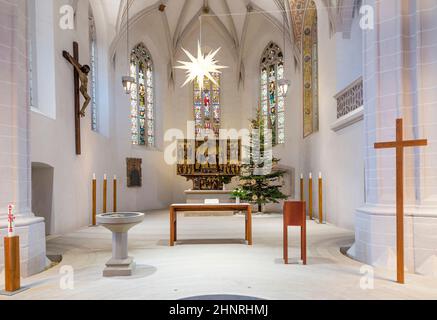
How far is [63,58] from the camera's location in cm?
915

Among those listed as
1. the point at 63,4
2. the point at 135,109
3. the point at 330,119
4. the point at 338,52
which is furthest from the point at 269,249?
the point at 135,109

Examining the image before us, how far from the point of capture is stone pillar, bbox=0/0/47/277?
16.3ft

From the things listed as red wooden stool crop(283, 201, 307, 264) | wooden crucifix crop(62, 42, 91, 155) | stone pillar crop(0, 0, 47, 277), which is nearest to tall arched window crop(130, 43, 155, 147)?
wooden crucifix crop(62, 42, 91, 155)

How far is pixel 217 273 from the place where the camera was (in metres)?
4.94

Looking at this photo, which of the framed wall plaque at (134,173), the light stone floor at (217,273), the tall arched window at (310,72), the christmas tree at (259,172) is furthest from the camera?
the framed wall plaque at (134,173)

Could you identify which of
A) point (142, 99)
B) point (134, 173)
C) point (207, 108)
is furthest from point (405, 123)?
point (207, 108)

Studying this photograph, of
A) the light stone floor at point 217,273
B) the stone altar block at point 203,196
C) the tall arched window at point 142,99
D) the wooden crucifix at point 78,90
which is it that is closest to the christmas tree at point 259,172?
the stone altar block at point 203,196

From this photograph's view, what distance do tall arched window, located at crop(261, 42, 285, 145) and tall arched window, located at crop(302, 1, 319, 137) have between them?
209 centimetres

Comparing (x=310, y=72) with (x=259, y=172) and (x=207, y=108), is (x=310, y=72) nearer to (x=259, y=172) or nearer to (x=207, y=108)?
(x=259, y=172)

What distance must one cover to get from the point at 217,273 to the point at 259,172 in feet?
28.0

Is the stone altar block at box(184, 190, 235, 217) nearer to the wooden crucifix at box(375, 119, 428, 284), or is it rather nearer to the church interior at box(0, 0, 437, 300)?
the church interior at box(0, 0, 437, 300)

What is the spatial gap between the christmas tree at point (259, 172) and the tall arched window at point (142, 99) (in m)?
4.69

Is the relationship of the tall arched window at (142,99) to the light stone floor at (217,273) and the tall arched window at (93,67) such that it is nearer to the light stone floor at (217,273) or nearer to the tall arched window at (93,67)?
the tall arched window at (93,67)

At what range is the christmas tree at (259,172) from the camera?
42.8ft
